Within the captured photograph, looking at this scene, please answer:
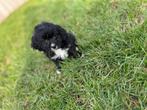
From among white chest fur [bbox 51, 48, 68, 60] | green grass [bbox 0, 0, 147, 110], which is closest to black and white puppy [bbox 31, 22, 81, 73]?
white chest fur [bbox 51, 48, 68, 60]

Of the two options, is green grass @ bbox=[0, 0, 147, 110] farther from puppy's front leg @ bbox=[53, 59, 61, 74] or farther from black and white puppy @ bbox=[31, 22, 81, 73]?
black and white puppy @ bbox=[31, 22, 81, 73]

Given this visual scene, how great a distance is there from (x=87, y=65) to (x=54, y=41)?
524 millimetres

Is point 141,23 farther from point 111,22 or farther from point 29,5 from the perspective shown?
point 29,5

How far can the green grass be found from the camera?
419cm

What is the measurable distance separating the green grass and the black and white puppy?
6.9 inches

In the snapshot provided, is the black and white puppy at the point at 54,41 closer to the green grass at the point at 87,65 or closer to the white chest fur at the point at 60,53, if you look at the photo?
the white chest fur at the point at 60,53

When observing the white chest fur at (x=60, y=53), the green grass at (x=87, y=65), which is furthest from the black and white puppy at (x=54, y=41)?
the green grass at (x=87, y=65)

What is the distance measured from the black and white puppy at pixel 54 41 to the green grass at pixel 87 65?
0.18 m

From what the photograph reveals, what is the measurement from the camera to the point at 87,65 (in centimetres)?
457


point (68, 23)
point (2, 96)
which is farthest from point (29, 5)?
point (2, 96)

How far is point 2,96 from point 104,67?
139 cm

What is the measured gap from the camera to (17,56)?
556cm

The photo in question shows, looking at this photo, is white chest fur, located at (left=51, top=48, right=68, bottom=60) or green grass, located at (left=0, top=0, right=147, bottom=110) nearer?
green grass, located at (left=0, top=0, right=147, bottom=110)

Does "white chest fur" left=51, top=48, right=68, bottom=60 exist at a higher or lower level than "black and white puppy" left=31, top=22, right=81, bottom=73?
lower
